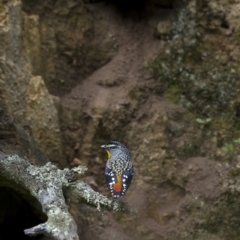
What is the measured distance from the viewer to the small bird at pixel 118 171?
4816 mm

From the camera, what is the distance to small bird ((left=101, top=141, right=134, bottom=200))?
4816 mm

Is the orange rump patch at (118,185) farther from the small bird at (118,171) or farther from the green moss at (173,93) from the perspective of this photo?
the green moss at (173,93)

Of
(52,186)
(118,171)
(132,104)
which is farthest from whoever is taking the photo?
(132,104)

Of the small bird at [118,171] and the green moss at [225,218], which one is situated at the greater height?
the small bird at [118,171]

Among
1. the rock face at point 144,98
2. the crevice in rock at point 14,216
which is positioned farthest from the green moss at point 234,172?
the crevice in rock at point 14,216

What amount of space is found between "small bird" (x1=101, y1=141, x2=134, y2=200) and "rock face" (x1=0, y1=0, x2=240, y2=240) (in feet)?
3.46

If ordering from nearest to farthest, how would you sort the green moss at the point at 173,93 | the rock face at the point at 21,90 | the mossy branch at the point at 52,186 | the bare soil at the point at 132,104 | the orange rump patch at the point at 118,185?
the mossy branch at the point at 52,186 < the orange rump patch at the point at 118,185 < the rock face at the point at 21,90 < the bare soil at the point at 132,104 < the green moss at the point at 173,93

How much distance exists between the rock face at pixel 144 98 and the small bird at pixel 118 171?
105 cm

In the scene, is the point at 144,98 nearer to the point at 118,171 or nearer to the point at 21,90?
the point at 21,90

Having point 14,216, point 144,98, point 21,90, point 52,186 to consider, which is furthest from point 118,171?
point 144,98

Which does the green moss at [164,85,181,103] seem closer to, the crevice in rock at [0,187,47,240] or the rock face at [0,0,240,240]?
the rock face at [0,0,240,240]

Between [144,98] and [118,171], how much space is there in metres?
1.93

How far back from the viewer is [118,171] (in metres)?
5.05

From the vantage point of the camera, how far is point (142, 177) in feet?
21.3
